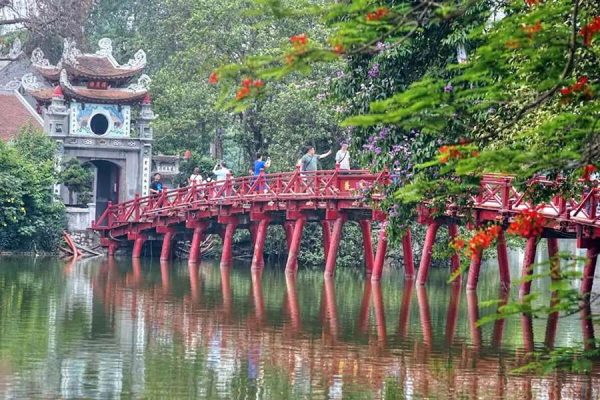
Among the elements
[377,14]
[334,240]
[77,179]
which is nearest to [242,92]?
[377,14]

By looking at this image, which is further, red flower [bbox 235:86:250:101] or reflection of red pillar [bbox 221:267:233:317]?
reflection of red pillar [bbox 221:267:233:317]

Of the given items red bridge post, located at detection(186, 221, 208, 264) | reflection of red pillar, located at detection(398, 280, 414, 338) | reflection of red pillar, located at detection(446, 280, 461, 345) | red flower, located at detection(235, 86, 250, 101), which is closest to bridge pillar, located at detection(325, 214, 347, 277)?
reflection of red pillar, located at detection(398, 280, 414, 338)

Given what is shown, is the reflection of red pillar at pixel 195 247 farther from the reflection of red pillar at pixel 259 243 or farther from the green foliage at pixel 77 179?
the green foliage at pixel 77 179

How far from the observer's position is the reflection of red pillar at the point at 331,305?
73.5 feet

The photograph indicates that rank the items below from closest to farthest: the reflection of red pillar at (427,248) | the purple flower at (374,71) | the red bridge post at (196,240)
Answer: the purple flower at (374,71), the reflection of red pillar at (427,248), the red bridge post at (196,240)

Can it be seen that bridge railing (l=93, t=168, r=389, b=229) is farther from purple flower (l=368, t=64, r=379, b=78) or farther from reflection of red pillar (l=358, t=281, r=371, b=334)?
purple flower (l=368, t=64, r=379, b=78)

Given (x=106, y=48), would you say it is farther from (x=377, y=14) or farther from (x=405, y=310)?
(x=377, y=14)

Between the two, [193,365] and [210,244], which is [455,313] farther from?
[210,244]

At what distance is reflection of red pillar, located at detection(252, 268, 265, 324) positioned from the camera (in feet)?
80.9

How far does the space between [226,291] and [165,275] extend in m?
5.50

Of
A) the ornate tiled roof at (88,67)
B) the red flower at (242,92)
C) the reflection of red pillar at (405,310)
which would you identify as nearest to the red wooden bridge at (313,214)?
the reflection of red pillar at (405,310)

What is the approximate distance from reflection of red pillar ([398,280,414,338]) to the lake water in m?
0.04

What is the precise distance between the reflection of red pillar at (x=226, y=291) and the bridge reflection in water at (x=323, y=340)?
0.10 ft

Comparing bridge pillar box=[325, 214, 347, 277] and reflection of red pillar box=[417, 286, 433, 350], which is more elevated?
bridge pillar box=[325, 214, 347, 277]
